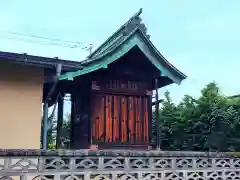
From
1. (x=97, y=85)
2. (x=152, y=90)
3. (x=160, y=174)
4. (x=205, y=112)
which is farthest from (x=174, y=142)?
(x=160, y=174)

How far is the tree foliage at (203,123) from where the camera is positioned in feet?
39.0

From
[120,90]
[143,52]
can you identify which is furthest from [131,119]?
[143,52]

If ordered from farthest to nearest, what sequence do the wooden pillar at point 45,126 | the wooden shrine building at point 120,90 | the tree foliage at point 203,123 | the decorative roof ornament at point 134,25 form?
1. the tree foliage at point 203,123
2. the decorative roof ornament at point 134,25
3. the wooden shrine building at point 120,90
4. the wooden pillar at point 45,126

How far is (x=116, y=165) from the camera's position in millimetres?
6254

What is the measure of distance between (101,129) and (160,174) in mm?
2604

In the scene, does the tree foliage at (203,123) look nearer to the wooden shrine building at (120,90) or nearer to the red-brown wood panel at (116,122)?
the wooden shrine building at (120,90)

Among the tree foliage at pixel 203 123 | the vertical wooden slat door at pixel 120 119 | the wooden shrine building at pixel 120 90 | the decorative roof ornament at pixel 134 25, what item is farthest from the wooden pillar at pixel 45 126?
the tree foliage at pixel 203 123

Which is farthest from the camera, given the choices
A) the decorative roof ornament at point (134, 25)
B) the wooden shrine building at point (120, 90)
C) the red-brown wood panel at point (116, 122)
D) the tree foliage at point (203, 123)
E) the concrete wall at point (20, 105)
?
the tree foliage at point (203, 123)

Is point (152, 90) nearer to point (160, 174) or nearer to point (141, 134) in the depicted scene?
point (141, 134)

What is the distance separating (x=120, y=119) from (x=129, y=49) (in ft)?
5.77

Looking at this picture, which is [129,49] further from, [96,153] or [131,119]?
[96,153]

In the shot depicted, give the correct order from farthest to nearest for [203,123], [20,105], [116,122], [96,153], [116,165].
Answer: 1. [203,123]
2. [116,122]
3. [20,105]
4. [116,165]
5. [96,153]

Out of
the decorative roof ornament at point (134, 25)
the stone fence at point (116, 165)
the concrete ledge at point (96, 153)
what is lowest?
the stone fence at point (116, 165)

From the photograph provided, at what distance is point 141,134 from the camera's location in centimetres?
921
